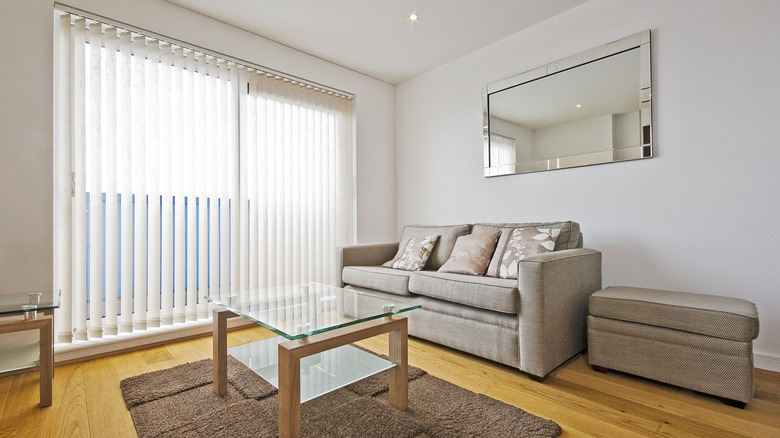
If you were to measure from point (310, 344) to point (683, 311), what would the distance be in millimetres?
1731

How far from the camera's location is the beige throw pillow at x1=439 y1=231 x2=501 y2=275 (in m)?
2.50

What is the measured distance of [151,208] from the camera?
254 cm

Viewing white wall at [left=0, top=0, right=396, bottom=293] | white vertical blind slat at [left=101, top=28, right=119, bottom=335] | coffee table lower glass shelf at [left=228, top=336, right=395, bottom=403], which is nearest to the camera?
coffee table lower glass shelf at [left=228, top=336, right=395, bottom=403]

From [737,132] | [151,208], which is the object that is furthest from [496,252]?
[151,208]

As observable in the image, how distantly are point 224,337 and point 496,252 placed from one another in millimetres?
1766

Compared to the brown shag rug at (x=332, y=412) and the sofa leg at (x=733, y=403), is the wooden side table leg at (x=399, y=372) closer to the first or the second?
the brown shag rug at (x=332, y=412)

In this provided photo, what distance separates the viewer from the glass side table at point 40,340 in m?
1.65

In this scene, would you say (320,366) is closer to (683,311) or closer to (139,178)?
(683,311)

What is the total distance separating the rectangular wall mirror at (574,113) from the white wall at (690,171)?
0.08 metres

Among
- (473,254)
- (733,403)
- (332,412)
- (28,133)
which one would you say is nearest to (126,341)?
(28,133)

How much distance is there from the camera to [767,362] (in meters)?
1.99

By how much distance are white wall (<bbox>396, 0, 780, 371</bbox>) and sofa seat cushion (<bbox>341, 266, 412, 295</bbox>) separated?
1.18 meters

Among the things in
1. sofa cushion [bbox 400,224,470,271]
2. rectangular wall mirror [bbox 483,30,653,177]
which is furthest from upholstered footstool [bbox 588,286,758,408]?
sofa cushion [bbox 400,224,470,271]

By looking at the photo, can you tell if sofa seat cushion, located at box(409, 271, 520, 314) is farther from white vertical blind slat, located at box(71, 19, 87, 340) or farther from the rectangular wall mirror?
white vertical blind slat, located at box(71, 19, 87, 340)
